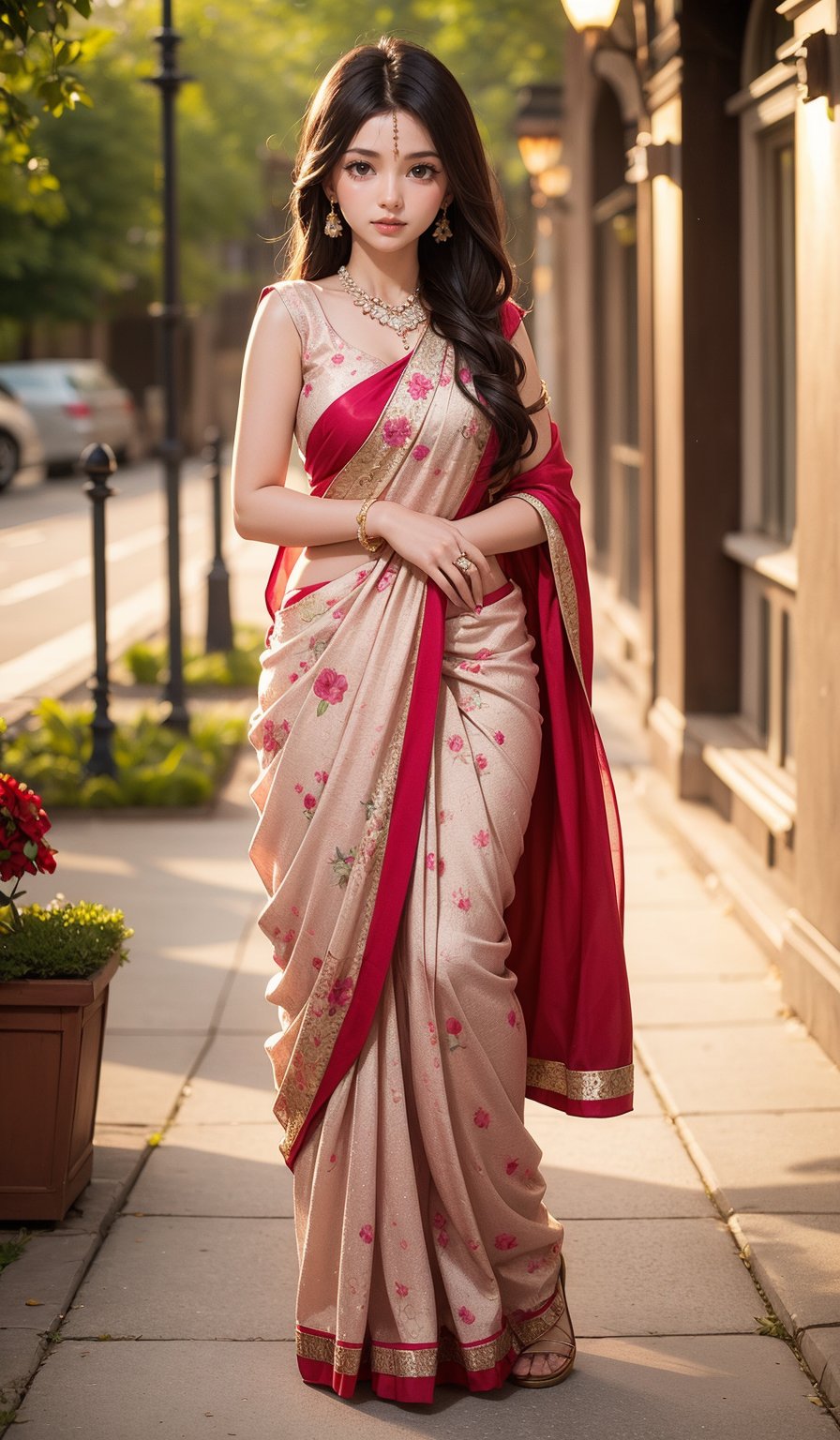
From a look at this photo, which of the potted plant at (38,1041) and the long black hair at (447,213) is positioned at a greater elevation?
the long black hair at (447,213)

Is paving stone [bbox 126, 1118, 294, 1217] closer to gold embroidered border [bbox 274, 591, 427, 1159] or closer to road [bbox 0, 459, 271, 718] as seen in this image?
gold embroidered border [bbox 274, 591, 427, 1159]

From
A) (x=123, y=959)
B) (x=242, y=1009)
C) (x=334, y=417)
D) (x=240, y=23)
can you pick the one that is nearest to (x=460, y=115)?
(x=334, y=417)

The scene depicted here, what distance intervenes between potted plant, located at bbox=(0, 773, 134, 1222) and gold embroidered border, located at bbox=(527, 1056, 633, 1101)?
103 centimetres

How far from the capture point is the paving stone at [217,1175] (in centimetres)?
410

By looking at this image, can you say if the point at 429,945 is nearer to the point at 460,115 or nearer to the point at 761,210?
the point at 460,115

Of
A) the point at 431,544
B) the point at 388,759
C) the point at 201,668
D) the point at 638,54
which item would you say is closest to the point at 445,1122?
the point at 388,759

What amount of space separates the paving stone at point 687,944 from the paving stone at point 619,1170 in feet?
4.04

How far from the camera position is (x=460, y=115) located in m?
3.16

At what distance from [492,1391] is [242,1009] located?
2.36m

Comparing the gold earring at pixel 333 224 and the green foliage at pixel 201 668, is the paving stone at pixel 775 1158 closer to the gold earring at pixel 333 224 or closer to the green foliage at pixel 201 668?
the gold earring at pixel 333 224

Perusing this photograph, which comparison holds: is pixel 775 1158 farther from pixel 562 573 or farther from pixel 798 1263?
pixel 562 573

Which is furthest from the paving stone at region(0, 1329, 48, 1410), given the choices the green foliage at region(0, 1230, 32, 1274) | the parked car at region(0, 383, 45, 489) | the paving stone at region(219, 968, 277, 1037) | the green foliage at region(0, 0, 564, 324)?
the parked car at region(0, 383, 45, 489)

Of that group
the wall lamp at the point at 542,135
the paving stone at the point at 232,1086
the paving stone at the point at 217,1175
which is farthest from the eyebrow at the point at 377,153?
the wall lamp at the point at 542,135

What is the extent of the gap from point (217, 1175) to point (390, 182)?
2291mm
